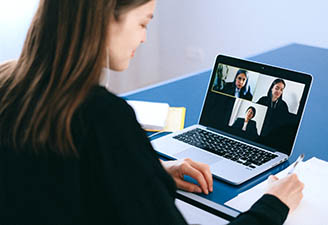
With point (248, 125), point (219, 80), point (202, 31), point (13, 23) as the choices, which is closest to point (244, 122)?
point (248, 125)

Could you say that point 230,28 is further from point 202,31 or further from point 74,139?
point 74,139

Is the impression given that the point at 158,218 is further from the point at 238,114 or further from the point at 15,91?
the point at 238,114

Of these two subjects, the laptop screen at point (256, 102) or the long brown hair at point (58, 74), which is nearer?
the long brown hair at point (58, 74)

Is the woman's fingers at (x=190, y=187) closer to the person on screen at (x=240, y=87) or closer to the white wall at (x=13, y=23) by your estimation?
the person on screen at (x=240, y=87)

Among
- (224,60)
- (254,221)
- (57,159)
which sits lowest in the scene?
(254,221)

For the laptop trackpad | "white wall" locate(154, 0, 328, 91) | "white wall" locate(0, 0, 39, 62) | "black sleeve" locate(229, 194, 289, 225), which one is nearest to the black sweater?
"black sleeve" locate(229, 194, 289, 225)

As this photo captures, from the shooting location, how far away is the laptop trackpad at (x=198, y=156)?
1.31m

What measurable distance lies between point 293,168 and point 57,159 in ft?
1.96

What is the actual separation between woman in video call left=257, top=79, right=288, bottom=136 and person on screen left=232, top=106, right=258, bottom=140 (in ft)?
0.09

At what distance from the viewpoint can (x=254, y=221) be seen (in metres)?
1.02

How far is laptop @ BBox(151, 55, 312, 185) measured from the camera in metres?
1.31

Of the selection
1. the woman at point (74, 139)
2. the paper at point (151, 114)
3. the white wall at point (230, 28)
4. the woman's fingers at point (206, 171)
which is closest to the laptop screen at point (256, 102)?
the paper at point (151, 114)

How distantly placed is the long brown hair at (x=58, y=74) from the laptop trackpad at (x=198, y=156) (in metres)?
0.53

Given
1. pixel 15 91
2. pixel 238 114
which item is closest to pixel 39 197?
Result: pixel 15 91
